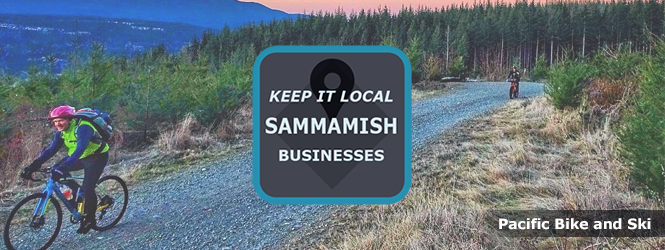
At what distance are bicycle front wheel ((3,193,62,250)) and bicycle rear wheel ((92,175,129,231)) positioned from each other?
177mm

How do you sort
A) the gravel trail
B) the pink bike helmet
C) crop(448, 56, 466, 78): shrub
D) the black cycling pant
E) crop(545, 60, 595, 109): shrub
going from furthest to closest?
crop(448, 56, 466, 78): shrub
crop(545, 60, 595, 109): shrub
the gravel trail
the black cycling pant
the pink bike helmet

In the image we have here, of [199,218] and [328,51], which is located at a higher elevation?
[328,51]

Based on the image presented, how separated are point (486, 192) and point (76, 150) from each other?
1.93m

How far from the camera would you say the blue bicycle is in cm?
209

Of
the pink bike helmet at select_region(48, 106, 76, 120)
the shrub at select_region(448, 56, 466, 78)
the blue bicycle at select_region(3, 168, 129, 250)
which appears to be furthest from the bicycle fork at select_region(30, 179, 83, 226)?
the shrub at select_region(448, 56, 466, 78)

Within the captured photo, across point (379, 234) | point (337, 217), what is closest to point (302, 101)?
point (379, 234)

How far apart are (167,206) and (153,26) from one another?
4.95 metres

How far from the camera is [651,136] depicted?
2.20 meters

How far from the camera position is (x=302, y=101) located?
0.94 m

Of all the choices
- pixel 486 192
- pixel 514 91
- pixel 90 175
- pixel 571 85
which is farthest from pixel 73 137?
pixel 514 91

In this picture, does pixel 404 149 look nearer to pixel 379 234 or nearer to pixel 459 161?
pixel 379 234

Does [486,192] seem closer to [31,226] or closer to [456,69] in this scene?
[31,226]

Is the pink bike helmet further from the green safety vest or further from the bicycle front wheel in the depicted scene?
the bicycle front wheel

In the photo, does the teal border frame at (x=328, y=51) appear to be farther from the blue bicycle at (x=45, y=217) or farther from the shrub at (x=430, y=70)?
the shrub at (x=430, y=70)
